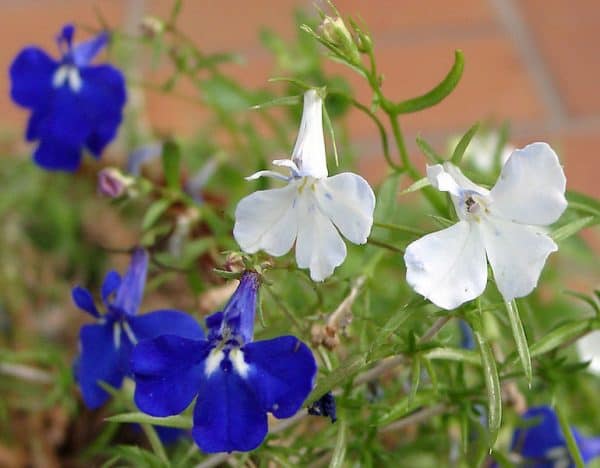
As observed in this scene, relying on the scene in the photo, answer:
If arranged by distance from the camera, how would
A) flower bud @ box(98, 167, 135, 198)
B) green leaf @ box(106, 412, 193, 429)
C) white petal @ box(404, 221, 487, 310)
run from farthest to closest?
1. flower bud @ box(98, 167, 135, 198)
2. green leaf @ box(106, 412, 193, 429)
3. white petal @ box(404, 221, 487, 310)

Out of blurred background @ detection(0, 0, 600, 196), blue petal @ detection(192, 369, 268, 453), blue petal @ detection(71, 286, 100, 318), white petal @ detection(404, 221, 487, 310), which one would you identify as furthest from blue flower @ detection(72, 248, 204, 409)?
blurred background @ detection(0, 0, 600, 196)

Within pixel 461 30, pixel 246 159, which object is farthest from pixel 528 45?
pixel 246 159

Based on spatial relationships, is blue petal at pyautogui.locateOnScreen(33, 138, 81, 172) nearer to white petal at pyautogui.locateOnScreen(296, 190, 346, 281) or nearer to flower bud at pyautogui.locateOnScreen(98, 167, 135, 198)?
flower bud at pyautogui.locateOnScreen(98, 167, 135, 198)

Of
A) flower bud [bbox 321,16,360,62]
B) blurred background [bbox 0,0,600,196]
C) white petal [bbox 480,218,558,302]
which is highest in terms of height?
flower bud [bbox 321,16,360,62]

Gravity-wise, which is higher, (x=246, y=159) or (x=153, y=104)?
(x=246, y=159)

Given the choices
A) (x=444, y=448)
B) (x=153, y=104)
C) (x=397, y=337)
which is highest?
(x=397, y=337)

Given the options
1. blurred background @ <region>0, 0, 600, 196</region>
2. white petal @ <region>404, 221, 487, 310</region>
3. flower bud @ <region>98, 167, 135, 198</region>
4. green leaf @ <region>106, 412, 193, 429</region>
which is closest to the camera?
white petal @ <region>404, 221, 487, 310</region>

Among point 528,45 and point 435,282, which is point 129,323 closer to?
point 435,282
